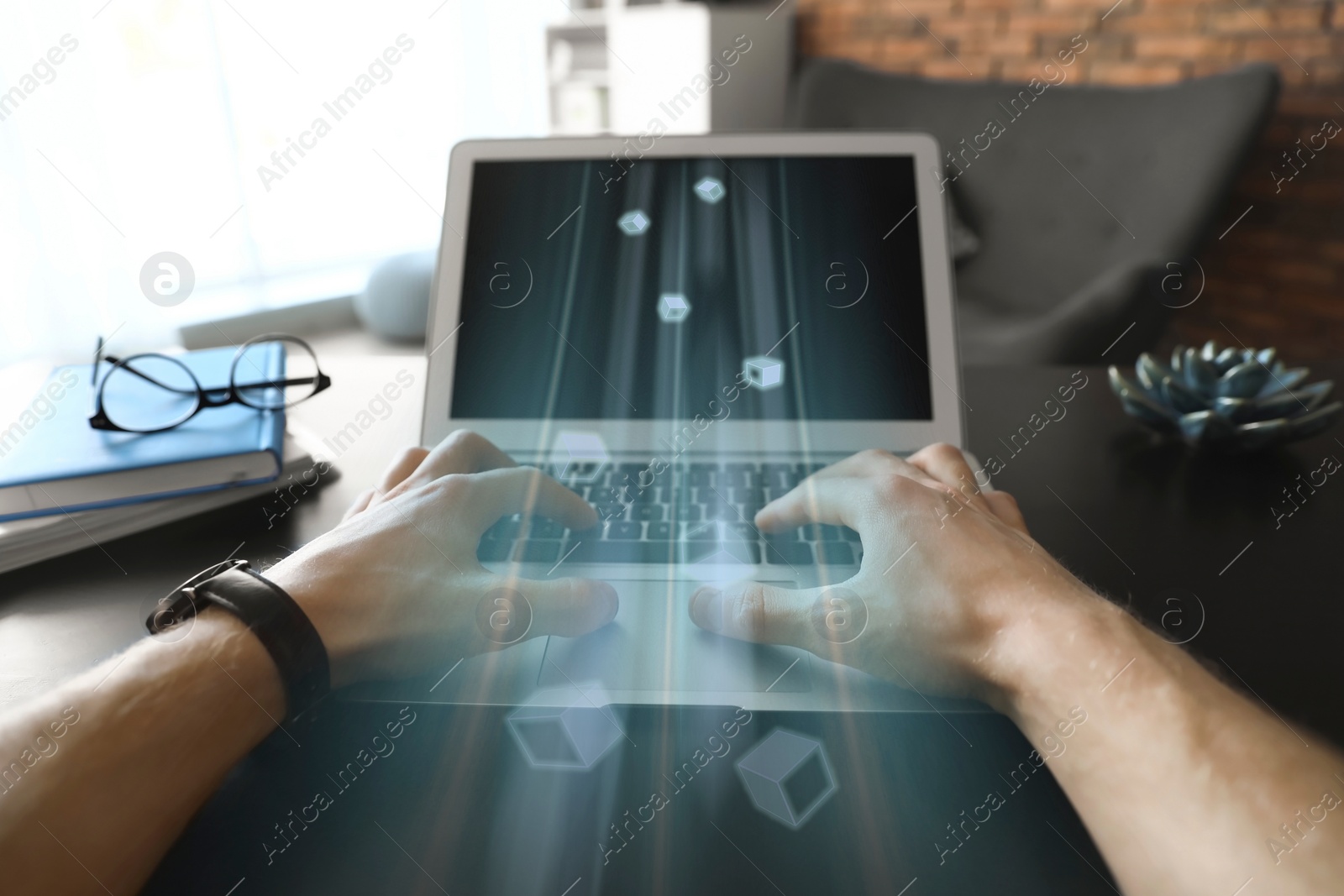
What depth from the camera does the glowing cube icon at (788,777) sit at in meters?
0.45

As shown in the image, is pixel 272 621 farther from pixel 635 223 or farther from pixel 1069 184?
pixel 1069 184

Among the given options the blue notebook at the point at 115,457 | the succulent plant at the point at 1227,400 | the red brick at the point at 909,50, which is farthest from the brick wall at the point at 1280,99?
the blue notebook at the point at 115,457

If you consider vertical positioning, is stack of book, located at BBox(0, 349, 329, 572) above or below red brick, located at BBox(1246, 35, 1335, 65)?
below

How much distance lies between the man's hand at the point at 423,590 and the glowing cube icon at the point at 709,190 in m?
0.38

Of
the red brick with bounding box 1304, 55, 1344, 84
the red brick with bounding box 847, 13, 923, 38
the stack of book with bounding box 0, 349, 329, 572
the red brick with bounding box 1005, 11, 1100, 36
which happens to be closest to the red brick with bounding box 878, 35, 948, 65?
the red brick with bounding box 847, 13, 923, 38

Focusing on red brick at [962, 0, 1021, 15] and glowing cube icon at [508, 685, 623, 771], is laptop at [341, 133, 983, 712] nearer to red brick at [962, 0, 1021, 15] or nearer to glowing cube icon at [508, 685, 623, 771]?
glowing cube icon at [508, 685, 623, 771]

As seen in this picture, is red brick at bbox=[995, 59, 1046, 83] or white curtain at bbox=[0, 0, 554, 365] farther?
red brick at bbox=[995, 59, 1046, 83]

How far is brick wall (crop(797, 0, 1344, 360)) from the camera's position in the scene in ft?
7.06

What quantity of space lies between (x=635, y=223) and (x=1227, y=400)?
0.63m

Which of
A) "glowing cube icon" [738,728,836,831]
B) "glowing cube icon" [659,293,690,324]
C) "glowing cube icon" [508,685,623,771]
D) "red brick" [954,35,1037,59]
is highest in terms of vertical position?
"red brick" [954,35,1037,59]

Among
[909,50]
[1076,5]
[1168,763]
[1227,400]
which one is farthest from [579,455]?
[909,50]

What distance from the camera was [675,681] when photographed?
52cm

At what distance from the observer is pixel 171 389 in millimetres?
823

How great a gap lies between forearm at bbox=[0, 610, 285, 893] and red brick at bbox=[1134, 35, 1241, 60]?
2880 millimetres
